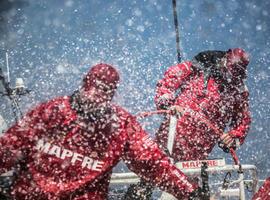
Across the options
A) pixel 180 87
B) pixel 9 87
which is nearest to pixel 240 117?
pixel 180 87

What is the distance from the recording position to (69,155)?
11.6ft

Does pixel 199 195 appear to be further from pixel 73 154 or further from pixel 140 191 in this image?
pixel 140 191

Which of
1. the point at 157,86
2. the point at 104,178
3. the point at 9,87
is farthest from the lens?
the point at 9,87

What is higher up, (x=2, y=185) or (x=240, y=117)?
(x=240, y=117)

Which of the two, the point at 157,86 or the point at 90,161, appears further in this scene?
the point at 157,86

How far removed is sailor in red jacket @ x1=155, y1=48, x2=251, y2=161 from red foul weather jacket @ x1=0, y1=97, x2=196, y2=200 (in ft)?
7.53

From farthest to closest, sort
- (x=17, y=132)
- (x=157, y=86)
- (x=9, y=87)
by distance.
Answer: (x=9, y=87)
(x=157, y=86)
(x=17, y=132)

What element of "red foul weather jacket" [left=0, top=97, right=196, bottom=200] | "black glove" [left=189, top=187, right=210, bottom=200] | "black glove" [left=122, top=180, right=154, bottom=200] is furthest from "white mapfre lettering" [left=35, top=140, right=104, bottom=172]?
"black glove" [left=122, top=180, right=154, bottom=200]

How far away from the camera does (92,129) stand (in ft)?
11.9

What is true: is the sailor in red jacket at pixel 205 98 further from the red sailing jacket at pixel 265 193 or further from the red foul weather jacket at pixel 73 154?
the red foul weather jacket at pixel 73 154

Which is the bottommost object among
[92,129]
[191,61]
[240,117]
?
[92,129]

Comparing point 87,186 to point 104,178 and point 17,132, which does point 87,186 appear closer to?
point 104,178

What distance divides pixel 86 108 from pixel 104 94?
0.67 feet

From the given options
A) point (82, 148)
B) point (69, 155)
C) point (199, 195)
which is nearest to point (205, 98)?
point (199, 195)
